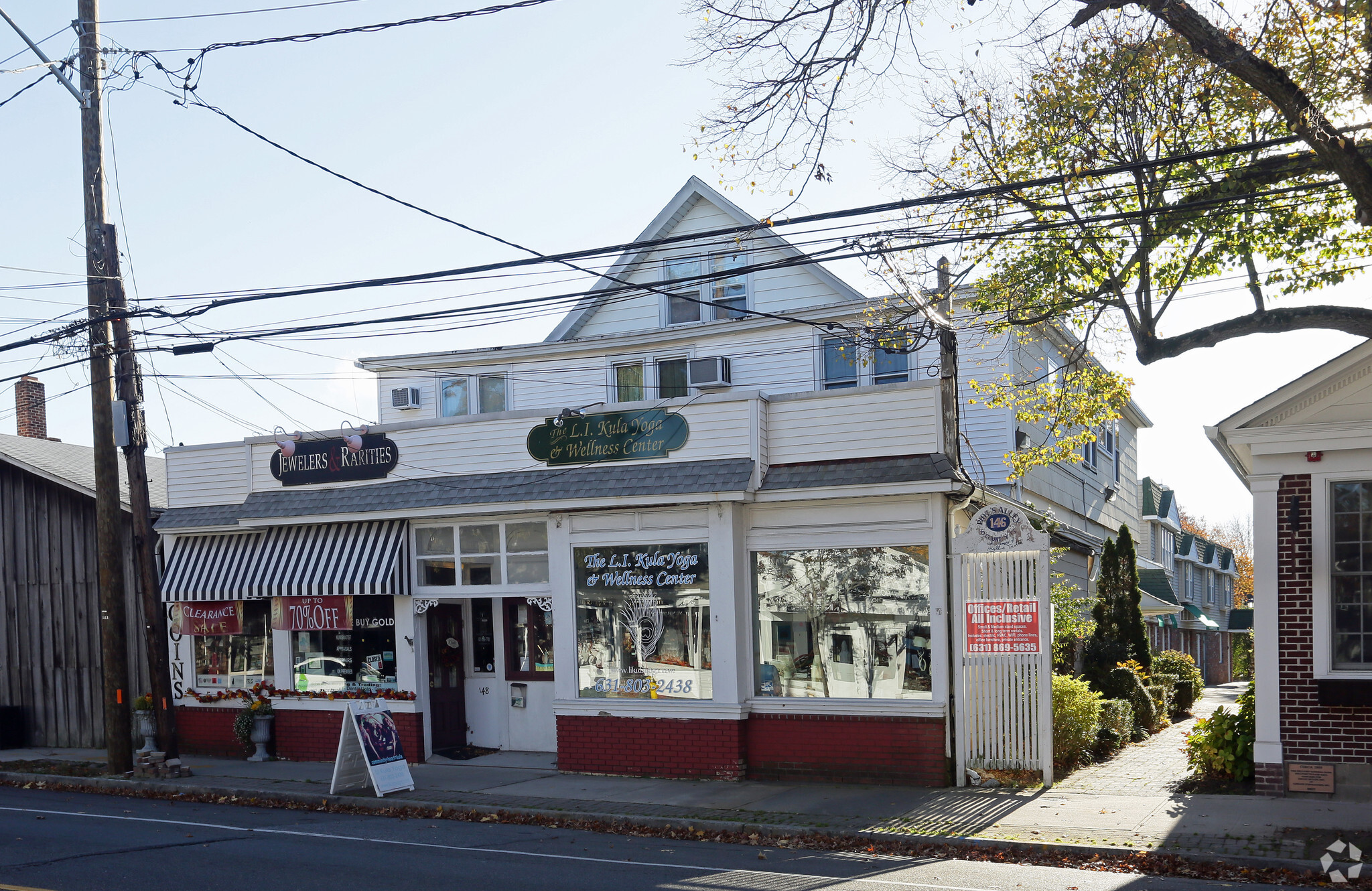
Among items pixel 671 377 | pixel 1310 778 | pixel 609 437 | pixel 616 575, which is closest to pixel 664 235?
pixel 671 377

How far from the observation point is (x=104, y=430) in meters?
15.6

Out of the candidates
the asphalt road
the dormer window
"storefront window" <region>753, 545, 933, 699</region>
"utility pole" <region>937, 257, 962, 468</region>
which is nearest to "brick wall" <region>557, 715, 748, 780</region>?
"storefront window" <region>753, 545, 933, 699</region>

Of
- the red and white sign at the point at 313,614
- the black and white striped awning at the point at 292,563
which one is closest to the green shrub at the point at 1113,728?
the black and white striped awning at the point at 292,563

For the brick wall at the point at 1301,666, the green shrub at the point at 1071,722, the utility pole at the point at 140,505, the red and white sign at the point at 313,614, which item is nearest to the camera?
the brick wall at the point at 1301,666

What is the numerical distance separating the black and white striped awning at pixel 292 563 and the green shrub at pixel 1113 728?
982cm

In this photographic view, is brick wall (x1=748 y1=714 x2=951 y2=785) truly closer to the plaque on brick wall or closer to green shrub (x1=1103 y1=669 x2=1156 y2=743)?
the plaque on brick wall

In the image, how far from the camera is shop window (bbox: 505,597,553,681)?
54.9 ft

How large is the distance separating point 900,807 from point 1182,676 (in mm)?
13179

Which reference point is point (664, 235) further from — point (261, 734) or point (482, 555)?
point (261, 734)

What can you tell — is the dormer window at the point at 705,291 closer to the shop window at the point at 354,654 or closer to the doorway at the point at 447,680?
the doorway at the point at 447,680

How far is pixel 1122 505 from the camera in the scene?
32.5m

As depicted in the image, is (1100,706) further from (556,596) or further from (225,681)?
(225,681)

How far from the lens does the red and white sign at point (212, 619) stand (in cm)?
1772

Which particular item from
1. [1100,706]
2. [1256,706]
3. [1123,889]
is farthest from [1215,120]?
[1123,889]
